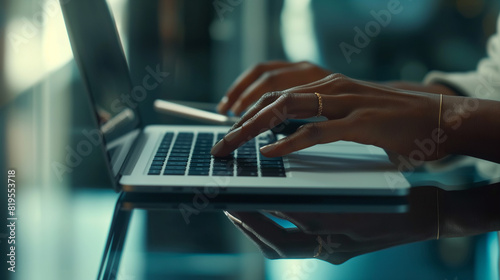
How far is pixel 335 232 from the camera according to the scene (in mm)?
542

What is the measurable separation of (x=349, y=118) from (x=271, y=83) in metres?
0.38

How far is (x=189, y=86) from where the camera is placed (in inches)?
53.4

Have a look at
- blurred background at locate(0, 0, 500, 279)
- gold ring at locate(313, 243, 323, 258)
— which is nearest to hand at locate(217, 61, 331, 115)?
blurred background at locate(0, 0, 500, 279)

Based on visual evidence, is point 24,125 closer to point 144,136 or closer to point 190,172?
point 144,136

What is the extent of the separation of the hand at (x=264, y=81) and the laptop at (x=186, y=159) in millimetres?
144

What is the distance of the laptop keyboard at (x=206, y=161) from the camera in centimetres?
66

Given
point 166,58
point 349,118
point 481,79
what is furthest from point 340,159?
point 166,58

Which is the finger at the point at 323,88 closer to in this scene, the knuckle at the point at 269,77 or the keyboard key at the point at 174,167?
the keyboard key at the point at 174,167

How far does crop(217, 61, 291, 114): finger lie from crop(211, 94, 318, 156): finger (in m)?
0.37

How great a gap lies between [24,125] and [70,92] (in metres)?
0.33

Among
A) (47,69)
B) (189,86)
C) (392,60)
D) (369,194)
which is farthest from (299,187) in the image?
(392,60)

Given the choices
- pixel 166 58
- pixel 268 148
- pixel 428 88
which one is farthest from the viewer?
pixel 166 58

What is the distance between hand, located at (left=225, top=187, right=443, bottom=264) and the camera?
0.50 meters

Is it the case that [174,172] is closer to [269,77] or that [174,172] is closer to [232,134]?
[232,134]
